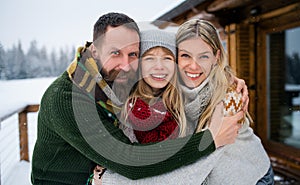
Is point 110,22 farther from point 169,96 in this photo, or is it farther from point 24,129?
point 24,129

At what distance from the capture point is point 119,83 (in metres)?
1.19

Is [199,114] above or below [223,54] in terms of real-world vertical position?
below

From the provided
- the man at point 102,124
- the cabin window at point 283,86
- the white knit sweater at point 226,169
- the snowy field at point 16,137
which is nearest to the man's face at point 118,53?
the man at point 102,124

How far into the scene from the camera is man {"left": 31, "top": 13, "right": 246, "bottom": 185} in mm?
1018

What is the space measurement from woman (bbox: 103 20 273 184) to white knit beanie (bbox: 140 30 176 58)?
4cm

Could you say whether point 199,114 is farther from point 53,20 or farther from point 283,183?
point 283,183

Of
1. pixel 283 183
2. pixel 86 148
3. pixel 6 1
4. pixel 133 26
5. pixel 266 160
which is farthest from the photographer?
pixel 283 183

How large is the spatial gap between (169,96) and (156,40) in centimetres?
24

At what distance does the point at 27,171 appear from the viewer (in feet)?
11.7

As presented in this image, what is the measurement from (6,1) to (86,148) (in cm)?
159

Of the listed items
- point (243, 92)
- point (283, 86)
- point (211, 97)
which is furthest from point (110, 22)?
point (283, 86)

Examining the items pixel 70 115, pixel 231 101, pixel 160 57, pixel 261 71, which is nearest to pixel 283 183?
pixel 261 71

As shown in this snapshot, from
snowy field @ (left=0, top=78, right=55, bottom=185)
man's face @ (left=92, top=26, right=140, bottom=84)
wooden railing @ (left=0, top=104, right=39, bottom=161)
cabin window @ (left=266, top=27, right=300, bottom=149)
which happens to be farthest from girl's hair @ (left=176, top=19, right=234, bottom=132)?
cabin window @ (left=266, top=27, right=300, bottom=149)

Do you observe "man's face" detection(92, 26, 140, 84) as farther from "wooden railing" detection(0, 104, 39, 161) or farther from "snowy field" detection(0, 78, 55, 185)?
"wooden railing" detection(0, 104, 39, 161)
